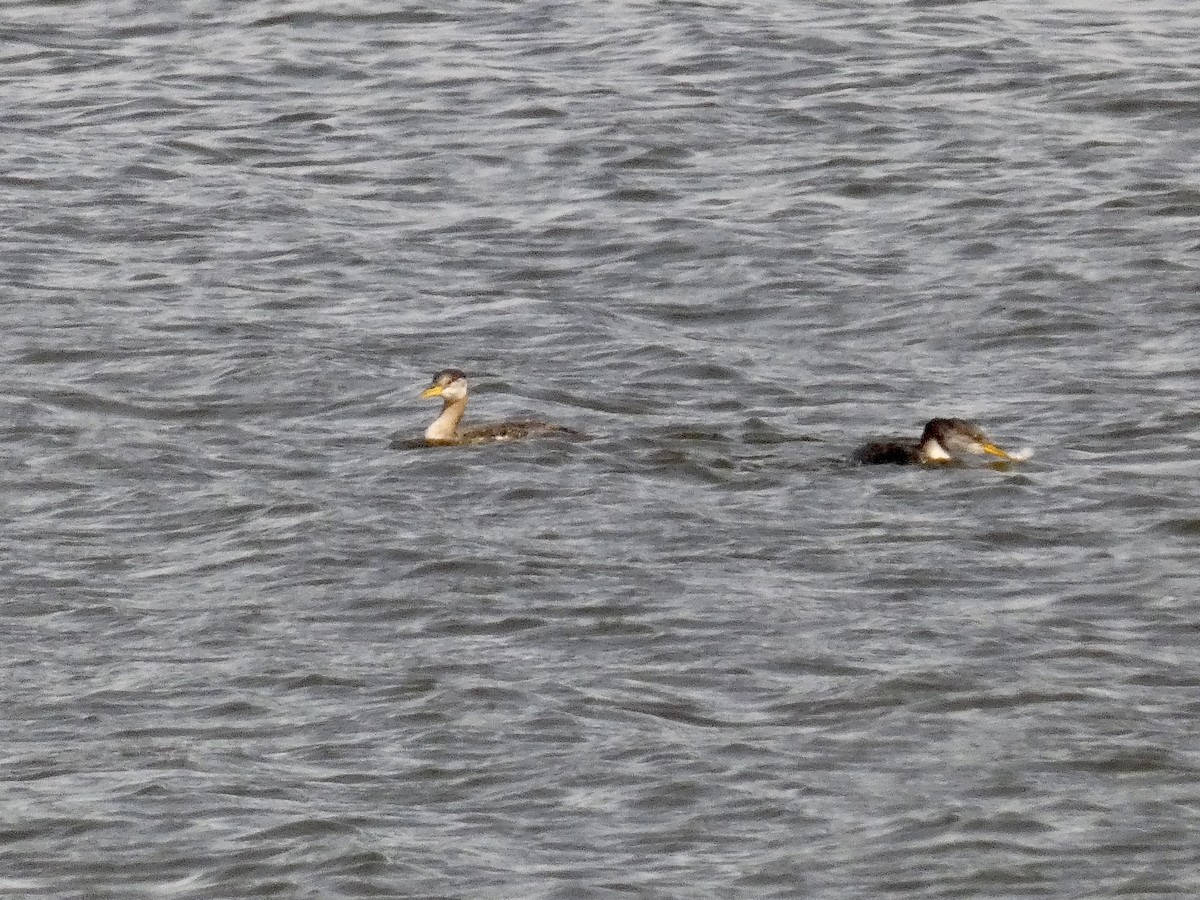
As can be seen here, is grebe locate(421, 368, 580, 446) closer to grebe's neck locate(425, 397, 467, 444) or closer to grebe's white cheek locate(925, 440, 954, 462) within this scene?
grebe's neck locate(425, 397, 467, 444)

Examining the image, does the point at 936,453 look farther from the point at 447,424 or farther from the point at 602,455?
the point at 447,424

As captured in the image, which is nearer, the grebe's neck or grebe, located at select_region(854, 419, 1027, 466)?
grebe, located at select_region(854, 419, 1027, 466)

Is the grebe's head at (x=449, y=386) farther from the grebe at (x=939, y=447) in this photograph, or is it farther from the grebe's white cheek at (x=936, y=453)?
the grebe's white cheek at (x=936, y=453)

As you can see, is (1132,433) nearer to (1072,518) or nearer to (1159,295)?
(1072,518)

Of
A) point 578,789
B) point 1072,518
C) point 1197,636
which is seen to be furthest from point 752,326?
point 578,789

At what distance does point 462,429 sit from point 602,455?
78 cm

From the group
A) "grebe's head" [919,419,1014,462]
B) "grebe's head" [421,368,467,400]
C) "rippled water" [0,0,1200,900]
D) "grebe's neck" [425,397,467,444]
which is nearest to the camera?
"rippled water" [0,0,1200,900]

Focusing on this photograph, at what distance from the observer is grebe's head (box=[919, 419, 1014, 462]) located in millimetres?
12477

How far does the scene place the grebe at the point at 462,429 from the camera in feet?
43.8

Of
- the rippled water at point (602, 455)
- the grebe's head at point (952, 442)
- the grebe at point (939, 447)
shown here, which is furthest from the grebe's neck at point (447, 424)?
the grebe's head at point (952, 442)

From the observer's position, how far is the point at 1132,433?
13.1 m

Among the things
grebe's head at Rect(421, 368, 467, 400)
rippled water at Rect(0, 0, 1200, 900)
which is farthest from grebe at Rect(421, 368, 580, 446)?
rippled water at Rect(0, 0, 1200, 900)

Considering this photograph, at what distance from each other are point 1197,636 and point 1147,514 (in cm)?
171

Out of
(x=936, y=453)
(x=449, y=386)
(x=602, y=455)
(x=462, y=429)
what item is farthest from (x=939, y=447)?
(x=449, y=386)
